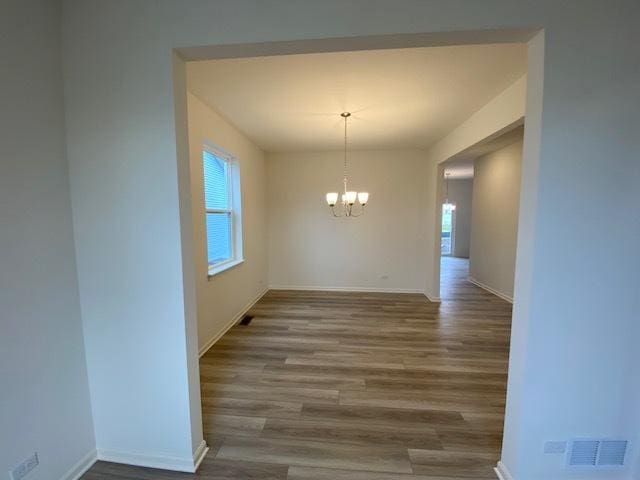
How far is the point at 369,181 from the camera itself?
211 inches

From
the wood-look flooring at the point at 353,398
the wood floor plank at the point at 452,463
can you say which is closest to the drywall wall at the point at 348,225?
the wood-look flooring at the point at 353,398

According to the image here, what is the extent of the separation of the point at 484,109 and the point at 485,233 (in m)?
3.58

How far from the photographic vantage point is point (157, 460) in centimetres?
170

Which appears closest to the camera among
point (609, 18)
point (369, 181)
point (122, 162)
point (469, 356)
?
point (609, 18)

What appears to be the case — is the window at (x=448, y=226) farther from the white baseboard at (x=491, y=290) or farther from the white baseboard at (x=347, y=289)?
the white baseboard at (x=347, y=289)

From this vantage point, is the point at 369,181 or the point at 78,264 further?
the point at 369,181

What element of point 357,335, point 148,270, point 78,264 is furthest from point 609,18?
point 357,335

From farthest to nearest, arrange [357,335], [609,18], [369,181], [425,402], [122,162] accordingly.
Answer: [369,181], [357,335], [425,402], [122,162], [609,18]

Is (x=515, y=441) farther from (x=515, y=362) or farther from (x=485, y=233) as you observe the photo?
(x=485, y=233)

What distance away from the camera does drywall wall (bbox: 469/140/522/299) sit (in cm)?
487

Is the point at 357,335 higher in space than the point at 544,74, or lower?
lower

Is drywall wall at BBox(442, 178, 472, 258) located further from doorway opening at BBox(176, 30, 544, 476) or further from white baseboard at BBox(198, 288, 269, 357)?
white baseboard at BBox(198, 288, 269, 357)

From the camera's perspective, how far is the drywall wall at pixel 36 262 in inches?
50.4

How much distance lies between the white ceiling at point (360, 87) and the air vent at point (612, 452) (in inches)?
99.5
